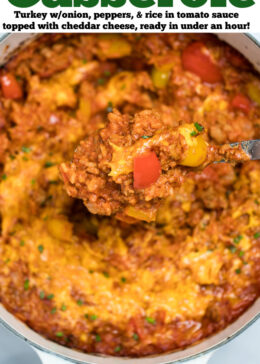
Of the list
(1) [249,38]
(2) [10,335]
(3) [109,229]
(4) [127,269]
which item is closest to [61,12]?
(1) [249,38]

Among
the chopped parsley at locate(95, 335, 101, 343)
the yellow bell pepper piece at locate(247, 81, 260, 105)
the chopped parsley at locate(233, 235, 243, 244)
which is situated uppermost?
the yellow bell pepper piece at locate(247, 81, 260, 105)

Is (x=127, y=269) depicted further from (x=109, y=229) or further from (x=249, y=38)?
(x=249, y=38)

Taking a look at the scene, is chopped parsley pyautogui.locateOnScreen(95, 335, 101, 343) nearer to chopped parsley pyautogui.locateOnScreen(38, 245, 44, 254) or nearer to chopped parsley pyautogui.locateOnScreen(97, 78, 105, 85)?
chopped parsley pyautogui.locateOnScreen(38, 245, 44, 254)

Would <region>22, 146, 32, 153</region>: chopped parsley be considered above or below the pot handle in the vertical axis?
above

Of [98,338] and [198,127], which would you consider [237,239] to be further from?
[98,338]

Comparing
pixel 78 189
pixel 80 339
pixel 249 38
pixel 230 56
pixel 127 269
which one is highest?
pixel 249 38

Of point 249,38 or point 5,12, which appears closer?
point 249,38

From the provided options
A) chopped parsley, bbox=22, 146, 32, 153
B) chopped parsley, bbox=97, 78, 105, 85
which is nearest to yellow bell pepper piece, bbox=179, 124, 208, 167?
chopped parsley, bbox=97, 78, 105, 85

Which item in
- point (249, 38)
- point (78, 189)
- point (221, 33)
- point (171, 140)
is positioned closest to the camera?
point (171, 140)

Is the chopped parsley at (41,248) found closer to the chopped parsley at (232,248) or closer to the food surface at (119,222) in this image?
the food surface at (119,222)
